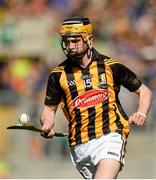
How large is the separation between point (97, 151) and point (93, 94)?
1.67 feet

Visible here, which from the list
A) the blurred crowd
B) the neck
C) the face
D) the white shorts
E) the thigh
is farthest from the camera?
the blurred crowd

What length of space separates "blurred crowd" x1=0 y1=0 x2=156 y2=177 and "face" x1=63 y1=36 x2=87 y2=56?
5949mm

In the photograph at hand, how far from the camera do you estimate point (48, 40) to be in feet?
54.1

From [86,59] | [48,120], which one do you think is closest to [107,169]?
[48,120]

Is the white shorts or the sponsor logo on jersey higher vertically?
the sponsor logo on jersey

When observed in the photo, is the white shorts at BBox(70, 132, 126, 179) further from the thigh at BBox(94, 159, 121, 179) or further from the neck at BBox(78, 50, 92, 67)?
the neck at BBox(78, 50, 92, 67)

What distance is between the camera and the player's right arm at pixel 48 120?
25.2 ft

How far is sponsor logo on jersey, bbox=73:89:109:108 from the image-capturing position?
7500 mm

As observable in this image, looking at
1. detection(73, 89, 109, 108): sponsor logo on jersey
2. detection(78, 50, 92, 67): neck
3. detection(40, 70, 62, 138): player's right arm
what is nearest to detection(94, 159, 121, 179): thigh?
detection(73, 89, 109, 108): sponsor logo on jersey

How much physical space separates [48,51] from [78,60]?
8.46 metres

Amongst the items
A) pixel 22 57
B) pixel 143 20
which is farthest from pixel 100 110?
pixel 22 57

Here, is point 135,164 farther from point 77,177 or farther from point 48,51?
point 48,51

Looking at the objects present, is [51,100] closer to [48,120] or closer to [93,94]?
[48,120]

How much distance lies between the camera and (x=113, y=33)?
15711mm
